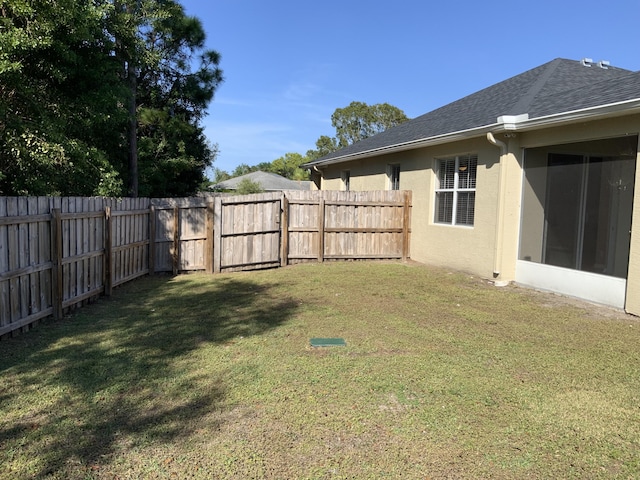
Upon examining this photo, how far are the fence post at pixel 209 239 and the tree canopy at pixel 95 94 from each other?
91.1 inches

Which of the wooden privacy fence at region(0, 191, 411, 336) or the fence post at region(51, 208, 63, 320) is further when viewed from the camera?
the fence post at region(51, 208, 63, 320)

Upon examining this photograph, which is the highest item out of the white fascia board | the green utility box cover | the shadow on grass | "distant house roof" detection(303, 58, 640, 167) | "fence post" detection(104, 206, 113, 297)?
"distant house roof" detection(303, 58, 640, 167)

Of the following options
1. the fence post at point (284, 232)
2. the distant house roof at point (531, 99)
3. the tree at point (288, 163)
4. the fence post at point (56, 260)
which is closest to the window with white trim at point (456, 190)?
the distant house roof at point (531, 99)

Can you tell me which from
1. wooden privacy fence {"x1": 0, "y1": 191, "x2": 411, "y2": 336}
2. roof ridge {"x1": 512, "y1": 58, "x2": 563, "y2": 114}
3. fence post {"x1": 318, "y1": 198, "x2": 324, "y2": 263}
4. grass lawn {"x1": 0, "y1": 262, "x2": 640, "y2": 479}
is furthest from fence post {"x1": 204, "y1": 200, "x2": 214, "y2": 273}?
roof ridge {"x1": 512, "y1": 58, "x2": 563, "y2": 114}

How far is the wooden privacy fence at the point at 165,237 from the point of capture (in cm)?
575

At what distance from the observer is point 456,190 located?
11.0 meters

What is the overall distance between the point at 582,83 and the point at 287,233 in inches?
300

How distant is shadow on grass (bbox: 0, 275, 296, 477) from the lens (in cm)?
323

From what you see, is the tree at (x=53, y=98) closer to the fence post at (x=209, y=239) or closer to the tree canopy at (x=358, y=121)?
the fence post at (x=209, y=239)

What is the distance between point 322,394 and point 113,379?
1913 mm

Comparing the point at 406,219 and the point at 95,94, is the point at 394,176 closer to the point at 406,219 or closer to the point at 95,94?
the point at 406,219

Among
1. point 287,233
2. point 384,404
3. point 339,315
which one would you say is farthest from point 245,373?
point 287,233

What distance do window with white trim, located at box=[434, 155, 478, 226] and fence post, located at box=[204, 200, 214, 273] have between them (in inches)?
216

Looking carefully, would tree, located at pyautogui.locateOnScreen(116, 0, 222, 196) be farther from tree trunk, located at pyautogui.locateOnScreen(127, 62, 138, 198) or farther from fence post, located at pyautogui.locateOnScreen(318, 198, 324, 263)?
fence post, located at pyautogui.locateOnScreen(318, 198, 324, 263)
